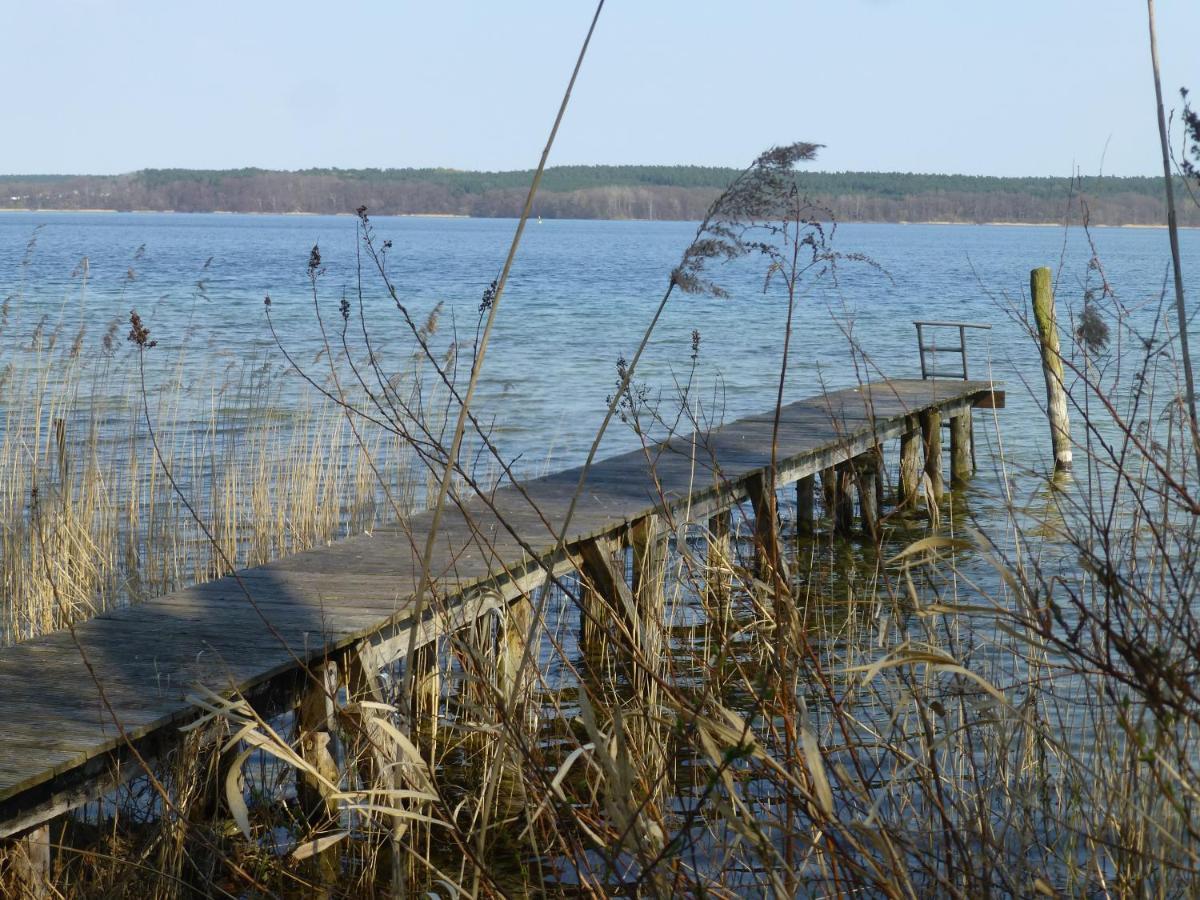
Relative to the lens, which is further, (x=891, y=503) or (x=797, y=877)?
(x=891, y=503)

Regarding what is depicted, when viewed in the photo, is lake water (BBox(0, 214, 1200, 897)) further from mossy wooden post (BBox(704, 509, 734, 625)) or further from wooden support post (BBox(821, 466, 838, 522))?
wooden support post (BBox(821, 466, 838, 522))

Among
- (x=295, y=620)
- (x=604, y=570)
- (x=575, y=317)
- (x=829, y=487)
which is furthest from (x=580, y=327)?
(x=295, y=620)

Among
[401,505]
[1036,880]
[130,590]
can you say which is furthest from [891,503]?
[1036,880]

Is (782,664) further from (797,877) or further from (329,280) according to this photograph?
(329,280)

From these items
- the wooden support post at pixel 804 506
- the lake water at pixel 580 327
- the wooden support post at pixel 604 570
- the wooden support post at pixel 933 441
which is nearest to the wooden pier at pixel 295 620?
the wooden support post at pixel 604 570

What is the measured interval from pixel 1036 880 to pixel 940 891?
30.9 inches

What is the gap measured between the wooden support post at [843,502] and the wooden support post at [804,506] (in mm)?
303

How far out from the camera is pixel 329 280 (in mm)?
42094

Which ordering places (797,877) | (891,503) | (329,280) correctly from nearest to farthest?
(797,877)
(891,503)
(329,280)

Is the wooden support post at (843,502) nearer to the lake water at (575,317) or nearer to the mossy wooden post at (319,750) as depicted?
the lake water at (575,317)

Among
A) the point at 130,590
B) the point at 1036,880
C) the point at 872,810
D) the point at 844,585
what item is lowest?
the point at 844,585

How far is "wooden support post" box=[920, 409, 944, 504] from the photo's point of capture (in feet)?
35.4

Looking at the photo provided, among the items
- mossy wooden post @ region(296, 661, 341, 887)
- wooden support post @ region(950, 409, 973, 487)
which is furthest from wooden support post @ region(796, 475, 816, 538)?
mossy wooden post @ region(296, 661, 341, 887)

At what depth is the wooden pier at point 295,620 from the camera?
309 cm
